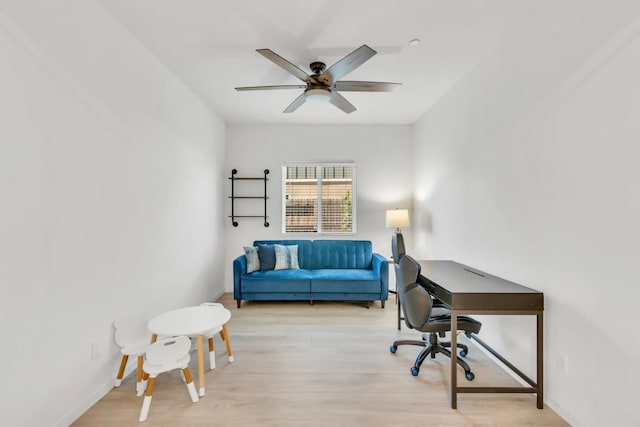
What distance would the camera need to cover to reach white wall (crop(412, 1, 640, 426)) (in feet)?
4.93

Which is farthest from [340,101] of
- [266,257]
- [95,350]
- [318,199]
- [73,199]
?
[95,350]

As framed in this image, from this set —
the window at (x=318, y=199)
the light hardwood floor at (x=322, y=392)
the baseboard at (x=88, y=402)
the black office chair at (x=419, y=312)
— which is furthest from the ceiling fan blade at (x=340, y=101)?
the baseboard at (x=88, y=402)

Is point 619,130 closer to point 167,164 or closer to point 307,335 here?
→ point 307,335

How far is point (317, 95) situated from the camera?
8.64 ft

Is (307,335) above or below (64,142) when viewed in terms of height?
below

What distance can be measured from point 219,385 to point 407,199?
3.81 m

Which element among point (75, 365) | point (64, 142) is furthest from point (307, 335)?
point (64, 142)

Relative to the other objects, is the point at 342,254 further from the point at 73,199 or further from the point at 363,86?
the point at 73,199

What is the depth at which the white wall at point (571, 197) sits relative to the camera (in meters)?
1.50

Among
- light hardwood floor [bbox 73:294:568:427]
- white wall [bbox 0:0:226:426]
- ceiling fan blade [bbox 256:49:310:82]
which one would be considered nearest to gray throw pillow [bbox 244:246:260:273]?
light hardwood floor [bbox 73:294:568:427]

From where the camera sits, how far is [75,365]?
1.82 m

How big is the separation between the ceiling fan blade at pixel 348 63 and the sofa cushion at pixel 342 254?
2685 mm

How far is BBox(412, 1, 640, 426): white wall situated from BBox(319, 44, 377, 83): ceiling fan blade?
49.0 inches

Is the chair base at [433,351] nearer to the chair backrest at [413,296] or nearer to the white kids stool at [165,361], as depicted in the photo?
the chair backrest at [413,296]
